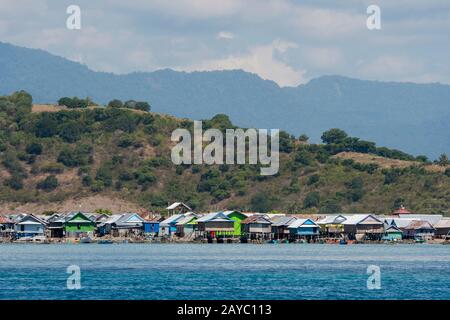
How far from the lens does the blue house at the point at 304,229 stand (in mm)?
184250

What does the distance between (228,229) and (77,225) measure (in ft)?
89.2

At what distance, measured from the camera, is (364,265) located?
102 metres

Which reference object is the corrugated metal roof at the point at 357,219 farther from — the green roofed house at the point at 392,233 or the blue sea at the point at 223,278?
the blue sea at the point at 223,278

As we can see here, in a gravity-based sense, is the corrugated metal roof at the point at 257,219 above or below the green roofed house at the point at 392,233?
above

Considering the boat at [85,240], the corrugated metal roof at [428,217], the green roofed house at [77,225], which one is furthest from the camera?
the corrugated metal roof at [428,217]

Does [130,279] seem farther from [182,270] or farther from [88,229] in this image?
[88,229]

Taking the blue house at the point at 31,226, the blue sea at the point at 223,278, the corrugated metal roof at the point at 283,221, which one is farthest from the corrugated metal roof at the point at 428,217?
the blue sea at the point at 223,278

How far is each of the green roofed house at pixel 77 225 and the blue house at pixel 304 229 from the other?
119ft

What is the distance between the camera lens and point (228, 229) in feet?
610

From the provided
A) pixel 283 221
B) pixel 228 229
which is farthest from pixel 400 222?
pixel 228 229

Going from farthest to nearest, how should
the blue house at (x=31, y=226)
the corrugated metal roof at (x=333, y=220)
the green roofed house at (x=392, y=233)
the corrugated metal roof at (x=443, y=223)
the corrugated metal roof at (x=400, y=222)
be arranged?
the corrugated metal roof at (x=333, y=220) → the corrugated metal roof at (x=443, y=223) → the corrugated metal roof at (x=400, y=222) → the green roofed house at (x=392, y=233) → the blue house at (x=31, y=226)

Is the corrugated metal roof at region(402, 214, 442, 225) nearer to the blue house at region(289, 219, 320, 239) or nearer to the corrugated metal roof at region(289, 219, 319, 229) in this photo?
the blue house at region(289, 219, 320, 239)

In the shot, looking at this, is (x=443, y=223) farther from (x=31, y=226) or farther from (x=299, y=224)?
(x=31, y=226)
